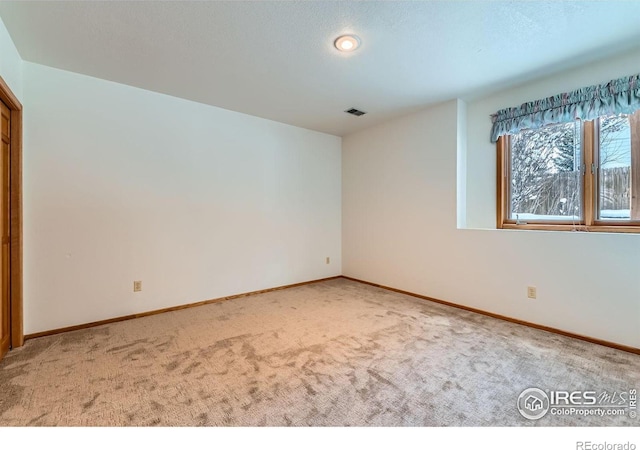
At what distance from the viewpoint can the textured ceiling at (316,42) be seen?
1.82 m

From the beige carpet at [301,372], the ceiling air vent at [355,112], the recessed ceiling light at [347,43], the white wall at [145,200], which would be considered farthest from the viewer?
the ceiling air vent at [355,112]

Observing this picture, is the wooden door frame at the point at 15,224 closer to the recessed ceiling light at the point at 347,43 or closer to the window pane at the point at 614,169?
the recessed ceiling light at the point at 347,43

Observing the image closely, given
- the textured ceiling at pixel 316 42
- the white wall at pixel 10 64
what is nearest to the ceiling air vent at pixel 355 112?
the textured ceiling at pixel 316 42

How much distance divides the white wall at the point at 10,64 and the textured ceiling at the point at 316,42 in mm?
65

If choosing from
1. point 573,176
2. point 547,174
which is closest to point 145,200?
point 547,174

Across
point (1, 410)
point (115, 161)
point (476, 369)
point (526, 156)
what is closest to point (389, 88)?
point (526, 156)

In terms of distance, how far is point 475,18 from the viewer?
191 centimetres

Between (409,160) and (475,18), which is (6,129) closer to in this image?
(475,18)

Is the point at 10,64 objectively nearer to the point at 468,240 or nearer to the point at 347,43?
the point at 347,43

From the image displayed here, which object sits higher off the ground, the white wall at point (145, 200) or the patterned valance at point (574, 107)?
the patterned valance at point (574, 107)

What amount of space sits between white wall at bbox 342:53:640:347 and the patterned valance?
0.12m

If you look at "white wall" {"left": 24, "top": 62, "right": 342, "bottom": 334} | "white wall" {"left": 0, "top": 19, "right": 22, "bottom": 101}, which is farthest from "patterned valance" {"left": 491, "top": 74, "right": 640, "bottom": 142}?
"white wall" {"left": 0, "top": 19, "right": 22, "bottom": 101}

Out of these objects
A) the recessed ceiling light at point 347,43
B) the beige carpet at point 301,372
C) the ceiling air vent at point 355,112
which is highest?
the ceiling air vent at point 355,112

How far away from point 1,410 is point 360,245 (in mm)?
3902
